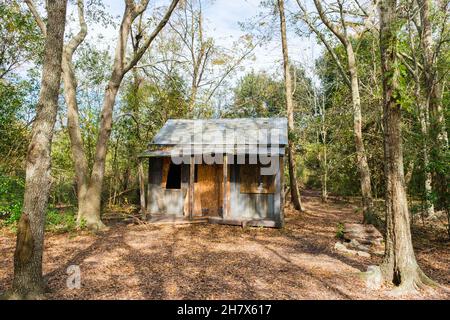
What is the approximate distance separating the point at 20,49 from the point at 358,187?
2012cm

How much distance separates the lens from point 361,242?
8.38m

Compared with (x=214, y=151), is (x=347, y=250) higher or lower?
lower

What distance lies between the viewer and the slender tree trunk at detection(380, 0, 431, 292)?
16.6 ft

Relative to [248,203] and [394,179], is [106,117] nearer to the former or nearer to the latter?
[248,203]

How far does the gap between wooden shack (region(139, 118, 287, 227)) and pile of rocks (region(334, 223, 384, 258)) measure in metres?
3.04

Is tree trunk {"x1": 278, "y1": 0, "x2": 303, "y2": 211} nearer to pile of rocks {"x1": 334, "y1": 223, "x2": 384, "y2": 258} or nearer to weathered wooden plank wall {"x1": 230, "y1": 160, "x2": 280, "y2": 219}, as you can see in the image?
weathered wooden plank wall {"x1": 230, "y1": 160, "x2": 280, "y2": 219}

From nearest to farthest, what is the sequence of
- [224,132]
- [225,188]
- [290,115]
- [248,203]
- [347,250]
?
1. [347,250]
2. [225,188]
3. [248,203]
4. [224,132]
5. [290,115]

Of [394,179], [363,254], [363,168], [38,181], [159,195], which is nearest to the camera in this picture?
[38,181]

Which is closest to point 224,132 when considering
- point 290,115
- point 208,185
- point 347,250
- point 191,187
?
point 208,185

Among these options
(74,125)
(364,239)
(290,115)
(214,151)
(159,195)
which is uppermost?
(290,115)

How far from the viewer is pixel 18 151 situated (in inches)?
530

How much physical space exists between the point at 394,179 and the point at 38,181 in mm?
5917
